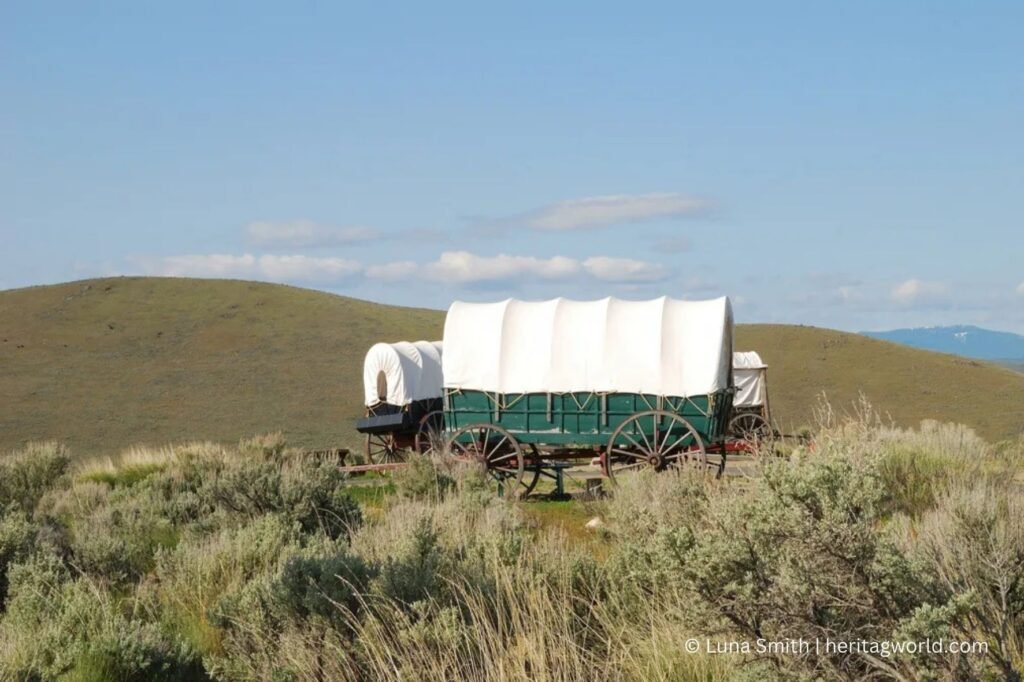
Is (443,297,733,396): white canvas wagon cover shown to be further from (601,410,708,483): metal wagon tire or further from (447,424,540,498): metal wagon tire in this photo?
(447,424,540,498): metal wagon tire

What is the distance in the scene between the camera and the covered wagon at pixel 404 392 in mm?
24656

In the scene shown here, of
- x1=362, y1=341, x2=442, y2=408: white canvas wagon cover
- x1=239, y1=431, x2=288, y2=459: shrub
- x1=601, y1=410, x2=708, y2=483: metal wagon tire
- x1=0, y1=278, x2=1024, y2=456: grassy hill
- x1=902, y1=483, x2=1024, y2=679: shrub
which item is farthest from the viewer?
x1=0, y1=278, x2=1024, y2=456: grassy hill

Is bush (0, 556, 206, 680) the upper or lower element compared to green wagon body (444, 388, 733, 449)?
lower

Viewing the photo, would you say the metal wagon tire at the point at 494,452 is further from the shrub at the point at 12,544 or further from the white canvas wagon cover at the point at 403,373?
the white canvas wagon cover at the point at 403,373

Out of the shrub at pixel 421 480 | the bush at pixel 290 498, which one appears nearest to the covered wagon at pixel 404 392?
the shrub at pixel 421 480

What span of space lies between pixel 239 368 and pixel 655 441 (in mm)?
42423

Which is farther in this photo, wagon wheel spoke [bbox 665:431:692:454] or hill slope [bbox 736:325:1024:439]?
hill slope [bbox 736:325:1024:439]

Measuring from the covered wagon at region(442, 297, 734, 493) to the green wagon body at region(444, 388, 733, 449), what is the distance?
0.01m

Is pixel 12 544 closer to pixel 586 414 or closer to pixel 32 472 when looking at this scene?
pixel 586 414

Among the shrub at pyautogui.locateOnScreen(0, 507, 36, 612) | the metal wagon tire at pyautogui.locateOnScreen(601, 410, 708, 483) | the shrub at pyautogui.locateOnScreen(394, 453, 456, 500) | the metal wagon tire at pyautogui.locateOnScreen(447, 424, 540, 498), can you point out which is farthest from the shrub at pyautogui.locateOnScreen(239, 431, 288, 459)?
the shrub at pyautogui.locateOnScreen(0, 507, 36, 612)

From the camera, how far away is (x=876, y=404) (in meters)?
50.4

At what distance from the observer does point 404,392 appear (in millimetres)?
24891

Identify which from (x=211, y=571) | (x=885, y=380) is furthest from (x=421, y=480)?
(x=885, y=380)

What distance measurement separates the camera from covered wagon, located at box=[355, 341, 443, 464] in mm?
24656
